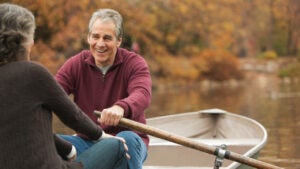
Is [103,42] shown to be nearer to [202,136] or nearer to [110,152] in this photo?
[110,152]

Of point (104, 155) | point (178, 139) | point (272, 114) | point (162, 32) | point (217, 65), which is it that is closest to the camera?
point (104, 155)

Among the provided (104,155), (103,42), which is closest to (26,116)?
(104,155)

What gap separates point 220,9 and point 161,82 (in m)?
7.68

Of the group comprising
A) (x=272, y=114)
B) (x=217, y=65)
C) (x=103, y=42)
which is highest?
(x=103, y=42)

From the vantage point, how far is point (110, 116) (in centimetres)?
365

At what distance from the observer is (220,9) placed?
31.7m

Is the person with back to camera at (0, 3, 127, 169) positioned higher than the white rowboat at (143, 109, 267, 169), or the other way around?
the person with back to camera at (0, 3, 127, 169)

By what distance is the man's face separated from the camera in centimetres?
420

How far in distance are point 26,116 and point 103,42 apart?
4.40 feet

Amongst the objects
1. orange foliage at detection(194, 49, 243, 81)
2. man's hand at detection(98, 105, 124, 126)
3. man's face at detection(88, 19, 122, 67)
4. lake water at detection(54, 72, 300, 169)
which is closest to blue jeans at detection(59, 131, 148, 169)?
man's hand at detection(98, 105, 124, 126)

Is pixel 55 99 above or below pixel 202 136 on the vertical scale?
above

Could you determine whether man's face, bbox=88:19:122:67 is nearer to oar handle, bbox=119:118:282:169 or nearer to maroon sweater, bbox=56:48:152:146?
maroon sweater, bbox=56:48:152:146

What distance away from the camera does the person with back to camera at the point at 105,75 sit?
417 centimetres

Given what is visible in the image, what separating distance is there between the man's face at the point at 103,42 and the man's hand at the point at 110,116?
62 cm
